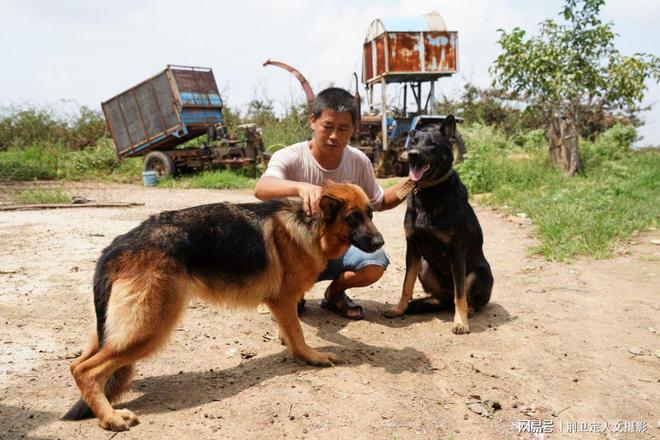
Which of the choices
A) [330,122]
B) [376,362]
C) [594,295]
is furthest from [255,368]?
[594,295]

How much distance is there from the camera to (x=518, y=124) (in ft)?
65.8

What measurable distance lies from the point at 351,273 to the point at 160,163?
40.7 feet

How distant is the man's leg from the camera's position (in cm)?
412

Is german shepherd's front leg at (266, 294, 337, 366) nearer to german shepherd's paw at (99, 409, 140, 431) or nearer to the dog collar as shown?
german shepherd's paw at (99, 409, 140, 431)

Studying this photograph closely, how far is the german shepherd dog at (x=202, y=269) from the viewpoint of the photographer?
2.55m

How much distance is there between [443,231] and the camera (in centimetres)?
389

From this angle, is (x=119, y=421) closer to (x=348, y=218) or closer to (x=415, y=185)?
(x=348, y=218)

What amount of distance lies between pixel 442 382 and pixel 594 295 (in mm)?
2353

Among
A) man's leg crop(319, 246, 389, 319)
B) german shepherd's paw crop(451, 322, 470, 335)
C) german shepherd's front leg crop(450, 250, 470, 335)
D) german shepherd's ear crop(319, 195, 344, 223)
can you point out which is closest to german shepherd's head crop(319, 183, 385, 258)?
german shepherd's ear crop(319, 195, 344, 223)

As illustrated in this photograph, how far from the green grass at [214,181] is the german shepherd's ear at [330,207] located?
10.5 m

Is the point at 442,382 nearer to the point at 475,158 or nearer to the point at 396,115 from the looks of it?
the point at 475,158

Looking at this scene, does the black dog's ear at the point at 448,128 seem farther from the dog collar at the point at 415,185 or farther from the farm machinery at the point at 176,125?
the farm machinery at the point at 176,125

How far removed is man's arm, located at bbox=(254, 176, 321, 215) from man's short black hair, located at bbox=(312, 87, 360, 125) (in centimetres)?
61

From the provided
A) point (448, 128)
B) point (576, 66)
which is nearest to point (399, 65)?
point (576, 66)
